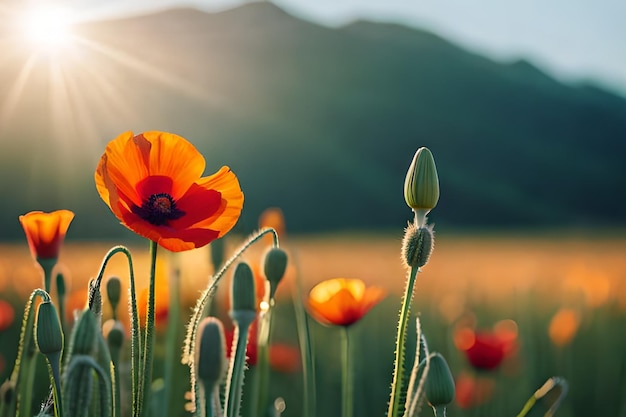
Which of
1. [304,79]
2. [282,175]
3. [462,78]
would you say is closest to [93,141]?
[282,175]

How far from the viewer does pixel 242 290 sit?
2.77 ft

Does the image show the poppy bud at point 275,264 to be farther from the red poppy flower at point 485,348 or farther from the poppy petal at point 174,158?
the red poppy flower at point 485,348

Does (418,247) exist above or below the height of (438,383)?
above

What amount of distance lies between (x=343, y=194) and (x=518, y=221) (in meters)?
10.3

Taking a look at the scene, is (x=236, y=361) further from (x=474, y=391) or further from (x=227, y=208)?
(x=474, y=391)

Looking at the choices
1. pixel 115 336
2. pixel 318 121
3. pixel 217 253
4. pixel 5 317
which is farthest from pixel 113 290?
pixel 318 121

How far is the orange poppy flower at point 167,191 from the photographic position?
3.01ft

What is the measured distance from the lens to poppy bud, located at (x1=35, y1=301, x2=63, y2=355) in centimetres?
80

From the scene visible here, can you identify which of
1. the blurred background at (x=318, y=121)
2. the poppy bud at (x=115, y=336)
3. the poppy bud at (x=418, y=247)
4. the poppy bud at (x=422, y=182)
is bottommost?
the poppy bud at (x=115, y=336)

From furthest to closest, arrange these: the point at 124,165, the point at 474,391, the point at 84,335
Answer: the point at 474,391, the point at 124,165, the point at 84,335

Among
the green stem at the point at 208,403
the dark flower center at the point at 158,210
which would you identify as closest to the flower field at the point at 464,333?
the dark flower center at the point at 158,210

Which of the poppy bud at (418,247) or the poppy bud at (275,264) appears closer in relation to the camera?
the poppy bud at (418,247)

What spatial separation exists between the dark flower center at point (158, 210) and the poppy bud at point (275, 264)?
0.16 m

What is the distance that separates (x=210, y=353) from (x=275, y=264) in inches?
13.9
